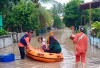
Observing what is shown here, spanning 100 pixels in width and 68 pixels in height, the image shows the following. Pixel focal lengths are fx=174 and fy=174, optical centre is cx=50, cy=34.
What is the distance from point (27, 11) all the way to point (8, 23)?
3097 mm

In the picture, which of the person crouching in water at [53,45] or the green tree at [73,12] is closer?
the person crouching in water at [53,45]

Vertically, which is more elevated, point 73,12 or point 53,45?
point 73,12

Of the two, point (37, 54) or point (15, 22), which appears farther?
point (15, 22)

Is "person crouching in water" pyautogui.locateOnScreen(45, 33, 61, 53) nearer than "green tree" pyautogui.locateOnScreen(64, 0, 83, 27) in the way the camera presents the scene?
Yes

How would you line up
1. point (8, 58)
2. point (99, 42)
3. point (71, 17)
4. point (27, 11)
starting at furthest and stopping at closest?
1. point (71, 17)
2. point (27, 11)
3. point (99, 42)
4. point (8, 58)

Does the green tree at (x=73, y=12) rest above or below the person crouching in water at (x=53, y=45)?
above

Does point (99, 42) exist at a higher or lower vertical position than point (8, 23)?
lower

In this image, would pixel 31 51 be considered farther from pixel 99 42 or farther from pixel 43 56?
pixel 99 42

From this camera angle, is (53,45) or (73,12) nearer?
(53,45)

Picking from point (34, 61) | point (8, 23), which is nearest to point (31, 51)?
point (34, 61)

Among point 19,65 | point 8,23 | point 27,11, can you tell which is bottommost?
point 19,65

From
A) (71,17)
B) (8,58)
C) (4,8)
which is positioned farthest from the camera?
(71,17)

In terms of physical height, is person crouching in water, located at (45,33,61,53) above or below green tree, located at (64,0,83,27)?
below

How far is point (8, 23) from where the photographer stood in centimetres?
2141
